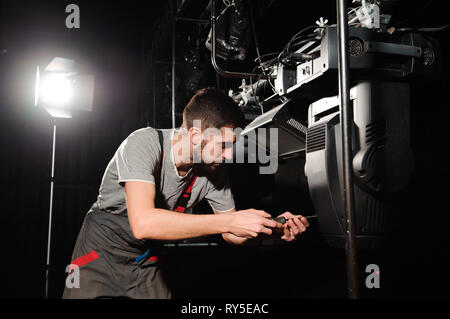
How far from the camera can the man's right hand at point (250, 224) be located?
114cm

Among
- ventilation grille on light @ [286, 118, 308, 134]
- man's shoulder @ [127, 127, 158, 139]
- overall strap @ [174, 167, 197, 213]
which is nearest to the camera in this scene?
Result: man's shoulder @ [127, 127, 158, 139]

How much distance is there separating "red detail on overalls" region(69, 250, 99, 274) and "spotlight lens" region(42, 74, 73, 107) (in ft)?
8.29

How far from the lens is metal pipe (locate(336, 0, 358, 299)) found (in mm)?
905

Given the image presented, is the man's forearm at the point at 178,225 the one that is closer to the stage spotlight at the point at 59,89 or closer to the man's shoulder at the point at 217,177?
the man's shoulder at the point at 217,177

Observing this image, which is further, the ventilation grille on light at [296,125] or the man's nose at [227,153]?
the ventilation grille on light at [296,125]

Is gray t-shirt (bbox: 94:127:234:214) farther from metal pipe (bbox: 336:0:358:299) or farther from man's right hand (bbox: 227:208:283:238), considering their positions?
metal pipe (bbox: 336:0:358:299)

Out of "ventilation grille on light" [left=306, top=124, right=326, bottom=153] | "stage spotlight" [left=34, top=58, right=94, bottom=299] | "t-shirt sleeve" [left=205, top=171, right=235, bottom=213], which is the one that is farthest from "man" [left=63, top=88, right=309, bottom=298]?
"stage spotlight" [left=34, top=58, right=94, bottom=299]

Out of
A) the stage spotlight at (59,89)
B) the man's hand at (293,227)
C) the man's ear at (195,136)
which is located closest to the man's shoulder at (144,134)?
the man's ear at (195,136)

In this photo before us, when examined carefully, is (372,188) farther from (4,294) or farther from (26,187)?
(26,187)

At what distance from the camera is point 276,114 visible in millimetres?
1987

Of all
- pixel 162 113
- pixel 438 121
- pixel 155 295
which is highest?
pixel 162 113

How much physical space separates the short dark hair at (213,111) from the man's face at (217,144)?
0.08ft

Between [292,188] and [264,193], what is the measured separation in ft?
0.93

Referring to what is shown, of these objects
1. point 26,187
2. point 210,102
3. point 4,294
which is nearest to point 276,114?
point 210,102
